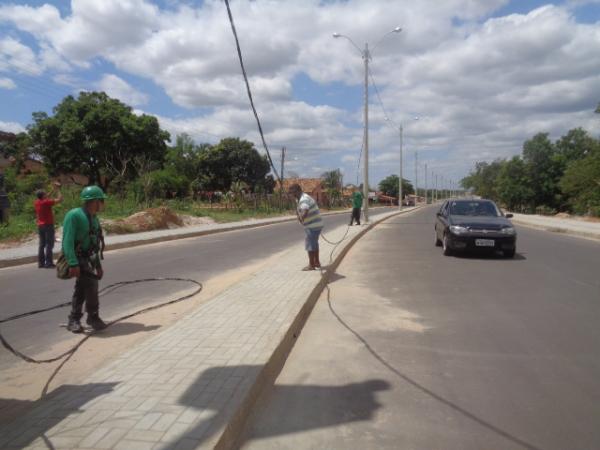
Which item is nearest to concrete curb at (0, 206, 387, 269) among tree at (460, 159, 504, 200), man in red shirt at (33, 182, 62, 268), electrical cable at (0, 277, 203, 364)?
man in red shirt at (33, 182, 62, 268)

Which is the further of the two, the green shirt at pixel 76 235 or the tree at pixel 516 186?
the tree at pixel 516 186

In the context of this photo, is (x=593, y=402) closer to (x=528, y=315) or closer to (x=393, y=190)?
(x=528, y=315)

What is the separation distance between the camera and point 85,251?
17.4 ft

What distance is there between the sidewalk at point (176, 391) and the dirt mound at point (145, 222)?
1469 centimetres

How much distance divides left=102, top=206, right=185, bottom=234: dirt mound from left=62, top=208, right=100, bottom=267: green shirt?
13.6m

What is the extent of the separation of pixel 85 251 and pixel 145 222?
16045mm

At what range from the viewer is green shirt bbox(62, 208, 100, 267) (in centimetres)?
507

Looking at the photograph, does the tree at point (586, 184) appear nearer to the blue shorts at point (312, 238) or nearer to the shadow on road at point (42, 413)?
the blue shorts at point (312, 238)

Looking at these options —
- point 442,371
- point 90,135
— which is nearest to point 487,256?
point 442,371

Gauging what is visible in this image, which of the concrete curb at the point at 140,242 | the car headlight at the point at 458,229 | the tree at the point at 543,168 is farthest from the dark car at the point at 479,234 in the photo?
the tree at the point at 543,168

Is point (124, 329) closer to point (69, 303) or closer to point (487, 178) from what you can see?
point (69, 303)

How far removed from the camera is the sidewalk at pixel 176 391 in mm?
2740

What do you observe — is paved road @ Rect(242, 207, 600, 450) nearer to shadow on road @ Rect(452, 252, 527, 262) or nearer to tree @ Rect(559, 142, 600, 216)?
shadow on road @ Rect(452, 252, 527, 262)

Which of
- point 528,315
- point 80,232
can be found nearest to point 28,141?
point 80,232
